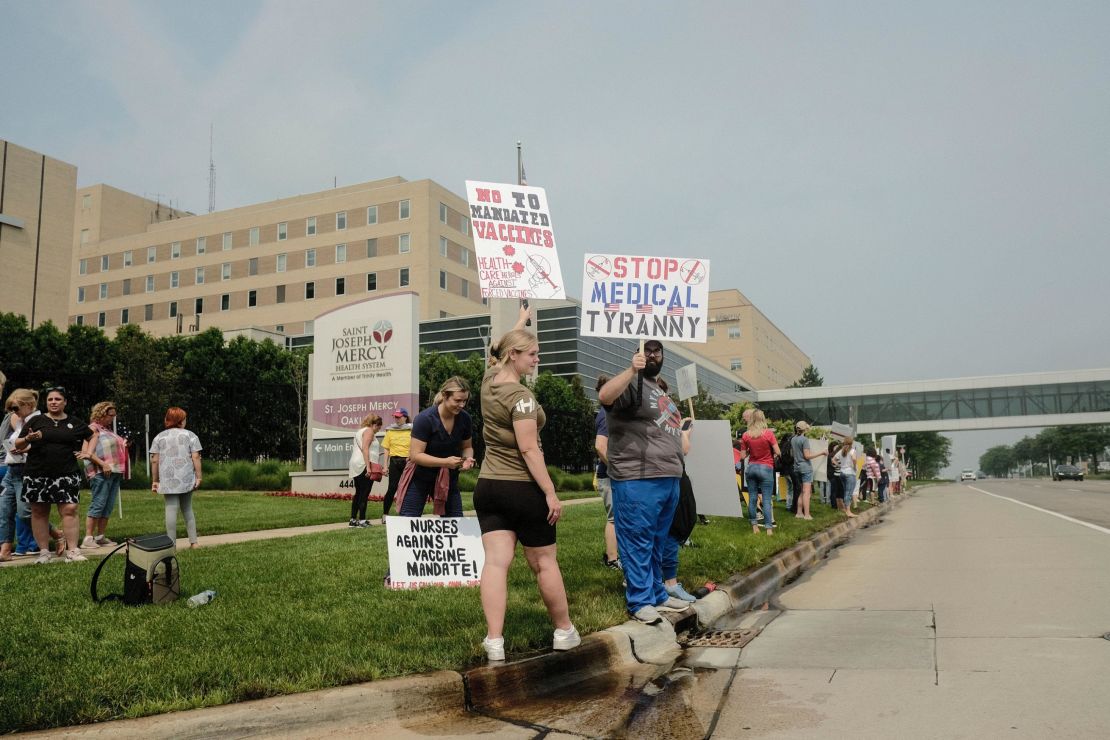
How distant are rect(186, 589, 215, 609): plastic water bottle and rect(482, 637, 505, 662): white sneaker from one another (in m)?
2.67

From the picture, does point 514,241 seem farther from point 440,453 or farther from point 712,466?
point 712,466

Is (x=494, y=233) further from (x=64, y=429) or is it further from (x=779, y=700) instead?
(x=779, y=700)

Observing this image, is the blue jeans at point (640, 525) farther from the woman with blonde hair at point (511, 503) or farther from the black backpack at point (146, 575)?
the black backpack at point (146, 575)

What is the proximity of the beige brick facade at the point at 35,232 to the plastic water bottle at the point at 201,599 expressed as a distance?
6079 centimetres

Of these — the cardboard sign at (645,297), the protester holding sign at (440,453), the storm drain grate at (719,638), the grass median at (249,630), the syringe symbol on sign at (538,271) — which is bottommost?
the storm drain grate at (719,638)

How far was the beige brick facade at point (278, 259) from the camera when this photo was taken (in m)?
64.4

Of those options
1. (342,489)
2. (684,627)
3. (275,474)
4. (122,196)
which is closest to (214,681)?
(684,627)

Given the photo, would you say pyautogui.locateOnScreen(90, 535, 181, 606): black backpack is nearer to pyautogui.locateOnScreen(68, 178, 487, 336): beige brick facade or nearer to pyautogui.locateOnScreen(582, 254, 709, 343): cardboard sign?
pyautogui.locateOnScreen(582, 254, 709, 343): cardboard sign

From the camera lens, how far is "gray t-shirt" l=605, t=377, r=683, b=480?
19.0 feet

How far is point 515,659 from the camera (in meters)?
4.77

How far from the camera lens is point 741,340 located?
394 ft

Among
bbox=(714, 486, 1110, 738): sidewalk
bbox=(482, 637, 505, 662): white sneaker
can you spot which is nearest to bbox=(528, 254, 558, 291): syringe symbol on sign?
bbox=(714, 486, 1110, 738): sidewalk

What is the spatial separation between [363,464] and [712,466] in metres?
6.17

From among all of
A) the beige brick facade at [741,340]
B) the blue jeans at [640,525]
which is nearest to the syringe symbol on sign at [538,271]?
the blue jeans at [640,525]
